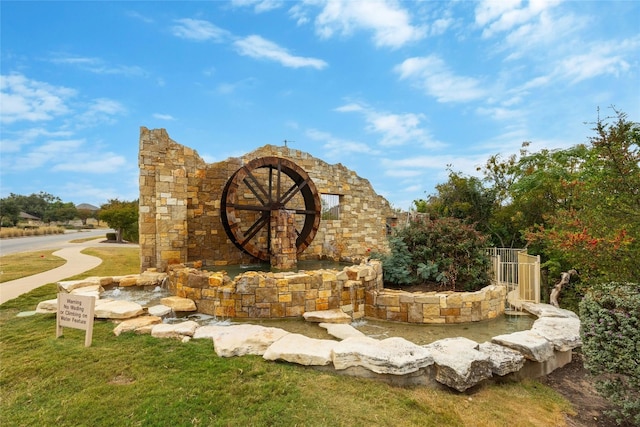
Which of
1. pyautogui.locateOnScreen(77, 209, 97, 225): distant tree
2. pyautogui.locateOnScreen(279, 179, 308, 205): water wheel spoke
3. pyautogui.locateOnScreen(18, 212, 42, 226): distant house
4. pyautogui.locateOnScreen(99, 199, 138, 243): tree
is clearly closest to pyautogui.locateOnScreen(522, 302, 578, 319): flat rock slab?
pyautogui.locateOnScreen(279, 179, 308, 205): water wheel spoke

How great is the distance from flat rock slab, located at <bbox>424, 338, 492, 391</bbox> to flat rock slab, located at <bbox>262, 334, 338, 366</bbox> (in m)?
1.00

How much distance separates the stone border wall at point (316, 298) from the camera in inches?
188

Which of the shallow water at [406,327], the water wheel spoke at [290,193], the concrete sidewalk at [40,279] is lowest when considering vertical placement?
the shallow water at [406,327]

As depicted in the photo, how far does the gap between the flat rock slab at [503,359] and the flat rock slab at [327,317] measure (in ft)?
6.28

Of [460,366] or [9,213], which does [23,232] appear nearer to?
[9,213]

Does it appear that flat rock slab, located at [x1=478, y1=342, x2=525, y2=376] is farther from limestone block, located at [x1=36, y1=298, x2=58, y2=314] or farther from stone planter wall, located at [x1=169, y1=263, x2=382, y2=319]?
limestone block, located at [x1=36, y1=298, x2=58, y2=314]

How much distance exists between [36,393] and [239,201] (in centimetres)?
642

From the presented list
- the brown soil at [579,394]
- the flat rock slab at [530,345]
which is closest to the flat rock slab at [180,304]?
the flat rock slab at [530,345]

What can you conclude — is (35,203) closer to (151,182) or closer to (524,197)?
(151,182)

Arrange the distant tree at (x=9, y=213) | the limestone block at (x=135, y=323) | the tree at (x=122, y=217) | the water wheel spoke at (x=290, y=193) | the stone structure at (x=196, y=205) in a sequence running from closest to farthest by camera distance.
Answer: the limestone block at (x=135, y=323) < the stone structure at (x=196, y=205) < the water wheel spoke at (x=290, y=193) < the tree at (x=122, y=217) < the distant tree at (x=9, y=213)

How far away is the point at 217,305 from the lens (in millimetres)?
4840

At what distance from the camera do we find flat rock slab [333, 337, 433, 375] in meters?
2.77

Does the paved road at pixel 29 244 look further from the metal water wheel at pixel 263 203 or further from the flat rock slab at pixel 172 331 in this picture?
the flat rock slab at pixel 172 331

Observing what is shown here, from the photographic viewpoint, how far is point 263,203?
8328 millimetres
